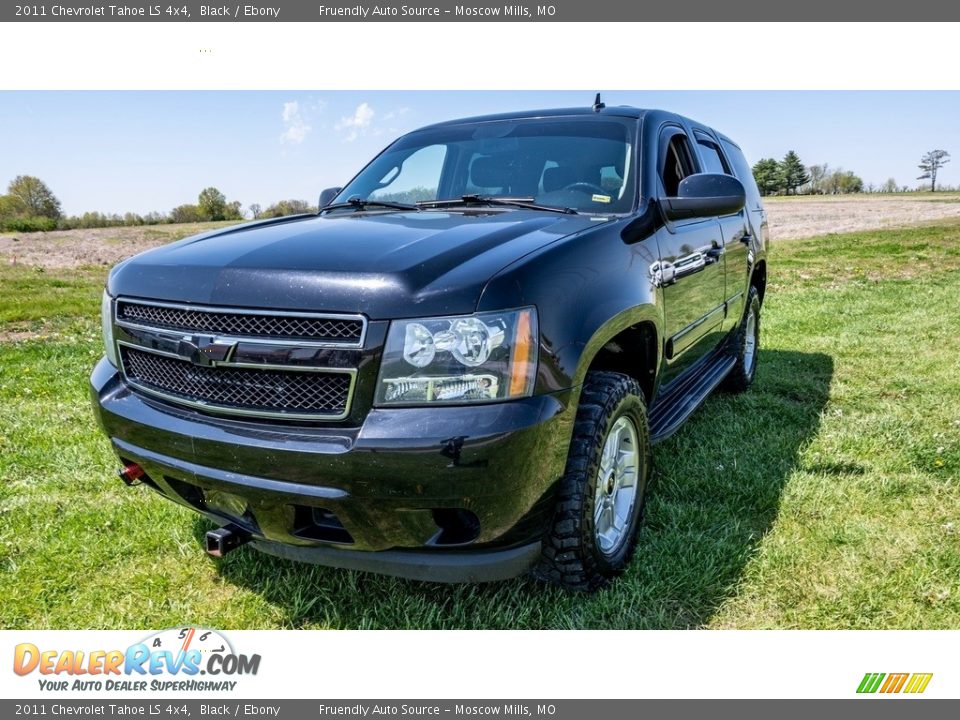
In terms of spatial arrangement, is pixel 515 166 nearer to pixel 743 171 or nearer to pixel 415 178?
pixel 415 178

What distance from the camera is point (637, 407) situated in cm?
276

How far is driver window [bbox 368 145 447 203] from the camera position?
3570 millimetres

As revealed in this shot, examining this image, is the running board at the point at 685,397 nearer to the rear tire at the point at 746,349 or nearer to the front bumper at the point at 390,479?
the rear tire at the point at 746,349

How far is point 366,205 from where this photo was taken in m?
3.41

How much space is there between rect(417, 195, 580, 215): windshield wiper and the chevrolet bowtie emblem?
54.0 inches

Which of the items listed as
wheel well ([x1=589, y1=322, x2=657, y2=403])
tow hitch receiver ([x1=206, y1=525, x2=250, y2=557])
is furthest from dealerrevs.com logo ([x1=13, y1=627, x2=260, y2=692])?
wheel well ([x1=589, y1=322, x2=657, y2=403])

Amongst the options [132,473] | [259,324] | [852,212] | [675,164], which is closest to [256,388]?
[259,324]

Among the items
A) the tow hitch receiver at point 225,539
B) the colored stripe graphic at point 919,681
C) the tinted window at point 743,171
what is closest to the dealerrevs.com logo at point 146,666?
the tow hitch receiver at point 225,539

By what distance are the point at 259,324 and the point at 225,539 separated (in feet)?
2.48

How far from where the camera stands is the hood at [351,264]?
2.04m

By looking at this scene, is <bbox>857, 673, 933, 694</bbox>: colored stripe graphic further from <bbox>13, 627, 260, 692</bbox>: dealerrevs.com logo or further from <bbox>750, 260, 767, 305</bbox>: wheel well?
<bbox>750, 260, 767, 305</bbox>: wheel well

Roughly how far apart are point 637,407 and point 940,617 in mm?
1302

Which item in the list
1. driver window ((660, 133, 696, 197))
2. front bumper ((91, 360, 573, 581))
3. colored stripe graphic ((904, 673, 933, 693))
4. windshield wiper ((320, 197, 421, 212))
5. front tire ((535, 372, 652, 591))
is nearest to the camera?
front bumper ((91, 360, 573, 581))

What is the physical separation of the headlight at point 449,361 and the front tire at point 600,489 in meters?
0.49
